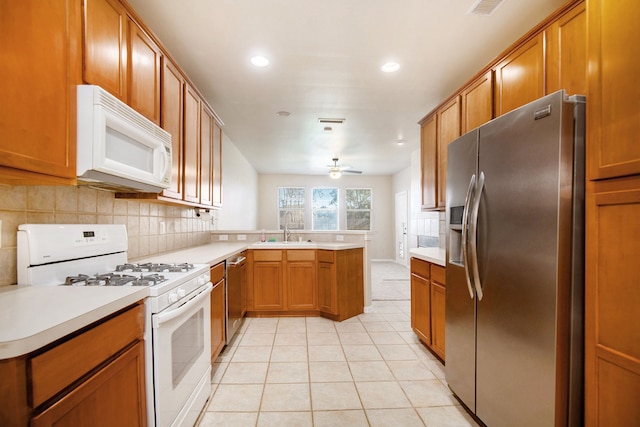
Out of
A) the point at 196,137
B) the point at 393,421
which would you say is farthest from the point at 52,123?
the point at 393,421

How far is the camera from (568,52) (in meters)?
1.50

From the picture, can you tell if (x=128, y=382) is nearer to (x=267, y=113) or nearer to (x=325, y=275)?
(x=325, y=275)

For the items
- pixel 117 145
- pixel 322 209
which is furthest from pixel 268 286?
pixel 322 209

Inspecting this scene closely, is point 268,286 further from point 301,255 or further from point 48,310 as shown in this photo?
point 48,310

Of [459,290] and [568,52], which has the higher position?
[568,52]

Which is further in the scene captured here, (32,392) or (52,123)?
(52,123)

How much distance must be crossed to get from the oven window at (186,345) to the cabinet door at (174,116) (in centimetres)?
93

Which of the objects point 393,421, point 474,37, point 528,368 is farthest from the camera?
point 474,37

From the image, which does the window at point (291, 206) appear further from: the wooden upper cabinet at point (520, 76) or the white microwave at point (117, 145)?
the wooden upper cabinet at point (520, 76)

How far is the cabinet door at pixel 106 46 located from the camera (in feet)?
4.28

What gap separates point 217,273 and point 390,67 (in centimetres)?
232

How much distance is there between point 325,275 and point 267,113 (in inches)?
85.6

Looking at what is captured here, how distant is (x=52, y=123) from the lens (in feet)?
3.73

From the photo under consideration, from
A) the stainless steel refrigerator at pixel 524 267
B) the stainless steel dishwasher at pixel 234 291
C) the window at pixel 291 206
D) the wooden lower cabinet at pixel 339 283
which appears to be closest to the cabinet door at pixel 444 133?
the stainless steel refrigerator at pixel 524 267
